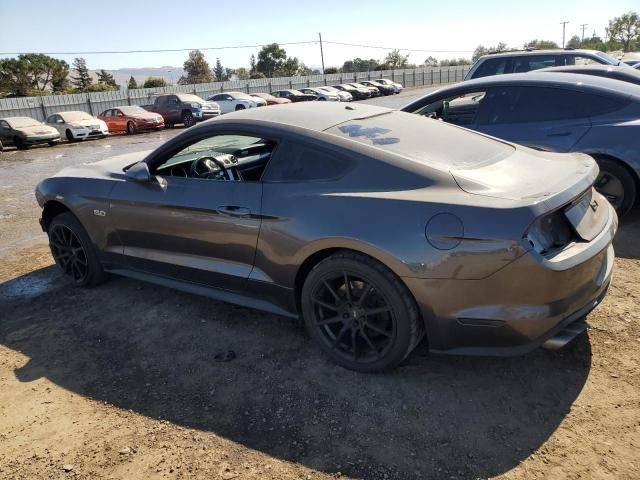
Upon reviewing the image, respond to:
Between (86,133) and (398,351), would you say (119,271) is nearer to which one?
(398,351)

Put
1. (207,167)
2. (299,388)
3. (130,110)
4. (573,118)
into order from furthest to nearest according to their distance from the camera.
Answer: (130,110) → (573,118) → (207,167) → (299,388)

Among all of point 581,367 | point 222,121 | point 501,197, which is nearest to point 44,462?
point 222,121

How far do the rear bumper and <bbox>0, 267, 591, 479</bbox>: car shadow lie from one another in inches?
13.4

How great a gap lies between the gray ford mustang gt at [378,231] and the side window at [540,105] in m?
2.03

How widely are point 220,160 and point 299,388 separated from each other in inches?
80.5

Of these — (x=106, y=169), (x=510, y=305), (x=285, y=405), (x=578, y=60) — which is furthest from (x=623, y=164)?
(x=578, y=60)

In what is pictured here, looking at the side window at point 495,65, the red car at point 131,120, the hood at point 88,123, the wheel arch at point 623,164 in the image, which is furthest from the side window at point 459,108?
the red car at point 131,120

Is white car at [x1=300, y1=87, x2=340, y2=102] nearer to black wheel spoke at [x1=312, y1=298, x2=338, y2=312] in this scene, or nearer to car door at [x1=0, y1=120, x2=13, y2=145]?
car door at [x1=0, y1=120, x2=13, y2=145]

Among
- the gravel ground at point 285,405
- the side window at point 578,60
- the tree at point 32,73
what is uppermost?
the tree at point 32,73

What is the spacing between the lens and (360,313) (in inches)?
114

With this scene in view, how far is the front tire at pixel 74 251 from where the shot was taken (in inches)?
171

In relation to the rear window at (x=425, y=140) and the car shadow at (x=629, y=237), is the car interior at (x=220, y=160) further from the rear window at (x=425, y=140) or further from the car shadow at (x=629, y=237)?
the car shadow at (x=629, y=237)

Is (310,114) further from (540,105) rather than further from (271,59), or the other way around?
(271,59)

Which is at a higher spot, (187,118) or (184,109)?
→ (184,109)
